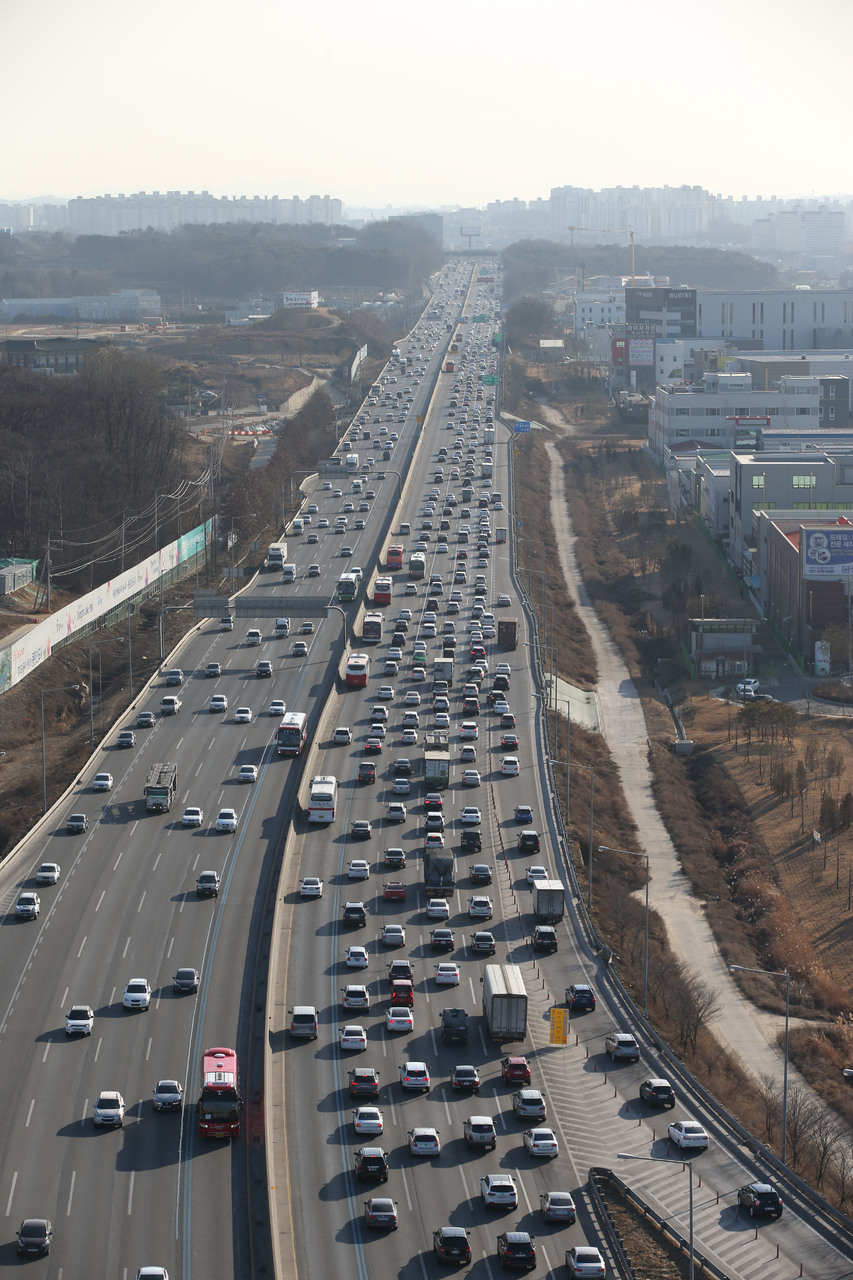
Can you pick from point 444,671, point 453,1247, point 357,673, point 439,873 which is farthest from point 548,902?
point 357,673

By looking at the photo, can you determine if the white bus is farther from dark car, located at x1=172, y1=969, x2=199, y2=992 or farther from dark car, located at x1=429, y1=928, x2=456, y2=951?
dark car, located at x1=172, y1=969, x2=199, y2=992

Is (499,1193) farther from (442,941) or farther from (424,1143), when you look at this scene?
(442,941)

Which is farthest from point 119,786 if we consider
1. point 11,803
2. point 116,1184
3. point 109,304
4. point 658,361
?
point 109,304

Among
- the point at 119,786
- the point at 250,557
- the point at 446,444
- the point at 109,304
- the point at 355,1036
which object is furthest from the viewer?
the point at 109,304

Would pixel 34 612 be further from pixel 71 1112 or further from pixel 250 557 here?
pixel 71 1112

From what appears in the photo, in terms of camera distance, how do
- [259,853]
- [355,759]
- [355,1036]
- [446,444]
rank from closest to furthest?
1. [355,1036]
2. [259,853]
3. [355,759]
4. [446,444]

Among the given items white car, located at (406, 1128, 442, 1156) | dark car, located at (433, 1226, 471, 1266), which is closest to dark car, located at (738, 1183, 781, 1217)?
dark car, located at (433, 1226, 471, 1266)

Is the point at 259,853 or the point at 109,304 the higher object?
the point at 109,304
